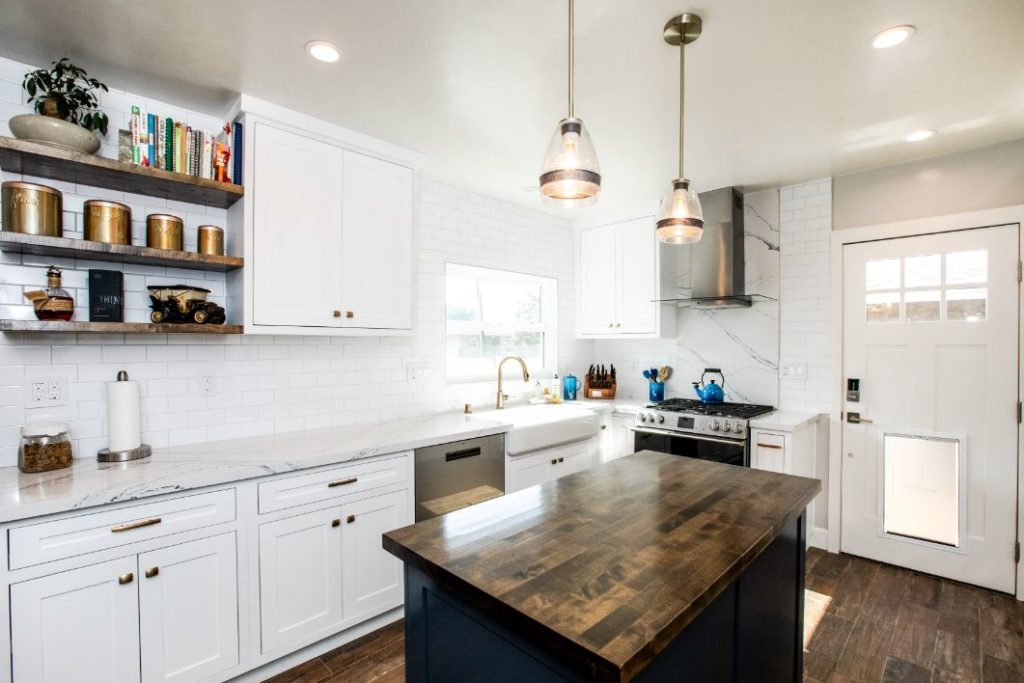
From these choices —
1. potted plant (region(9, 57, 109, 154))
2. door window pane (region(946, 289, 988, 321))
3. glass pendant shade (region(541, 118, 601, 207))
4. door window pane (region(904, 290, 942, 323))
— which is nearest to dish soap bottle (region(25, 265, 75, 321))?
potted plant (region(9, 57, 109, 154))

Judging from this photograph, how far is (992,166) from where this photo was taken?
2947 millimetres

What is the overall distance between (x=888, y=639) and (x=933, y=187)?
2.70 meters

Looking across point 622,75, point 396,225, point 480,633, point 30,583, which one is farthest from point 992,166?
point 30,583

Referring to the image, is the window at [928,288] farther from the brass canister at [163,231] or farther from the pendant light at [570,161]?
the brass canister at [163,231]

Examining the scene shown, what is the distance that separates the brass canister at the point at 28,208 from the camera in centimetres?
189

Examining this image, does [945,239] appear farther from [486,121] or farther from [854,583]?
[486,121]

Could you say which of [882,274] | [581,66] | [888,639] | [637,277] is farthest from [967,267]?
[581,66]

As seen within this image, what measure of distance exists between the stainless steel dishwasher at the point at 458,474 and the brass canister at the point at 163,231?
1558 mm

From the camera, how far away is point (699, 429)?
344 cm

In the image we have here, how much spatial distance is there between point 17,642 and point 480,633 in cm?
163

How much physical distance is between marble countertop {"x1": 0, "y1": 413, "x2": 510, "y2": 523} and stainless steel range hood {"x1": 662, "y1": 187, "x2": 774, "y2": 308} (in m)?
1.96

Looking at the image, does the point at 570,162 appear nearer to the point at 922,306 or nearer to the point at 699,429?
the point at 699,429

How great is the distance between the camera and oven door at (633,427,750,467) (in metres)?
3.26

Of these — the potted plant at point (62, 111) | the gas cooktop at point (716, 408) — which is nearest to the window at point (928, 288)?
the gas cooktop at point (716, 408)
